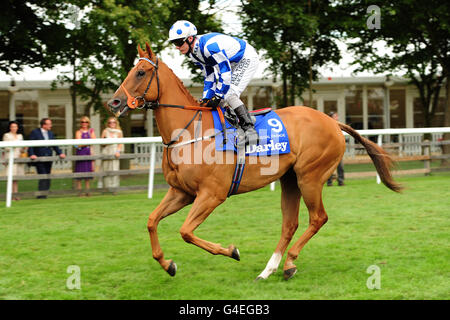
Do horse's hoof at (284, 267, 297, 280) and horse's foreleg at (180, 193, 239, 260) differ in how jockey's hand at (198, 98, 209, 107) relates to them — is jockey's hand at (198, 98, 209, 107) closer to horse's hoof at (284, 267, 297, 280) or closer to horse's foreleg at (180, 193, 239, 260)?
horse's foreleg at (180, 193, 239, 260)

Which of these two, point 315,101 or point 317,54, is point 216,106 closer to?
point 317,54

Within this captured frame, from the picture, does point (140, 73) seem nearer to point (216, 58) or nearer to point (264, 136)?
point (216, 58)

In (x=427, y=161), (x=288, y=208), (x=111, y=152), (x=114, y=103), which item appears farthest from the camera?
(x=427, y=161)

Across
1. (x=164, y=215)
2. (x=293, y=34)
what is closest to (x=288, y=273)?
(x=164, y=215)

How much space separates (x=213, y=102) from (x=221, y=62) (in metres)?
0.38

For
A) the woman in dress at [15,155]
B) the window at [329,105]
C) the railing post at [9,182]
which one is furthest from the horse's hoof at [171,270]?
the window at [329,105]

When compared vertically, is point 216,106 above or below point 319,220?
above

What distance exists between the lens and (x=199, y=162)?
4.29 meters

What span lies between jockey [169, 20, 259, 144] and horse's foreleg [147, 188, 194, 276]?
2.38 ft

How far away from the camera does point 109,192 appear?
999 cm

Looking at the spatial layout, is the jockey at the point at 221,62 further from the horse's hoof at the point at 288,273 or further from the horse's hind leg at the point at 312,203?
the horse's hoof at the point at 288,273

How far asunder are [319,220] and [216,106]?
1362 mm
